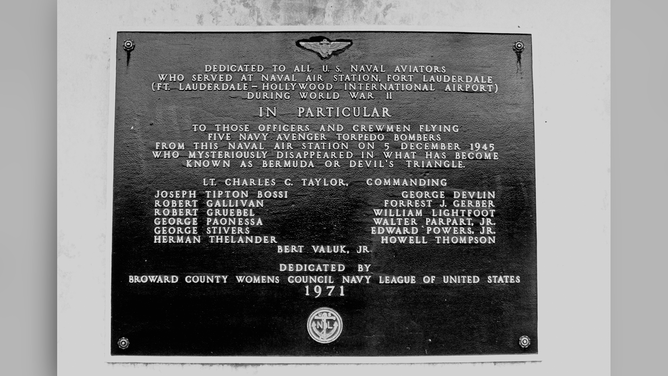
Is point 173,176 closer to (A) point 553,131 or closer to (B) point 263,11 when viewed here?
(B) point 263,11

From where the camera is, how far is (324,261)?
4273mm

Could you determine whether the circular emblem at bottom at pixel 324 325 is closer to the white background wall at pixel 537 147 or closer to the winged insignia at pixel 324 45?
the white background wall at pixel 537 147

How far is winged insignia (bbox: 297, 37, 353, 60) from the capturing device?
4.36 metres

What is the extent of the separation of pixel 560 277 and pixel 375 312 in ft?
4.39

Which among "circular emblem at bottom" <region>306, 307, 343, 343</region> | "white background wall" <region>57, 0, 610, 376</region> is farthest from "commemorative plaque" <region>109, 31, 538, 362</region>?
"white background wall" <region>57, 0, 610, 376</region>

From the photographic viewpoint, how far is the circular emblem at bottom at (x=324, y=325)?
425 centimetres

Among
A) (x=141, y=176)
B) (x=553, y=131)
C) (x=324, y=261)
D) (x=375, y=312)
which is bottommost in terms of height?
(x=375, y=312)

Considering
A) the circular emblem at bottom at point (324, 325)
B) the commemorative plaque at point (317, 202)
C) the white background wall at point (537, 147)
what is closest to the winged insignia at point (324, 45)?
the commemorative plaque at point (317, 202)

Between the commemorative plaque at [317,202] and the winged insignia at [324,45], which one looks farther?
the winged insignia at [324,45]

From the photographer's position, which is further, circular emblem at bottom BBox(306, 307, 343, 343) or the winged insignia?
the winged insignia

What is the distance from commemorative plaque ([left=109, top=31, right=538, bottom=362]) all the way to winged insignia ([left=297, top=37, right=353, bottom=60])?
0.01 metres

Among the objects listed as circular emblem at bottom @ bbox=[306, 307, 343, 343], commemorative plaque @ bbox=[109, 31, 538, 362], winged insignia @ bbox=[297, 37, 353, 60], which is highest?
winged insignia @ bbox=[297, 37, 353, 60]

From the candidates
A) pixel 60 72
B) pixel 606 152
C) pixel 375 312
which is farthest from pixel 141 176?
pixel 606 152

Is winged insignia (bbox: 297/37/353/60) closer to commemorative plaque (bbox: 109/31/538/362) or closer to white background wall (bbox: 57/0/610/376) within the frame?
commemorative plaque (bbox: 109/31/538/362)
